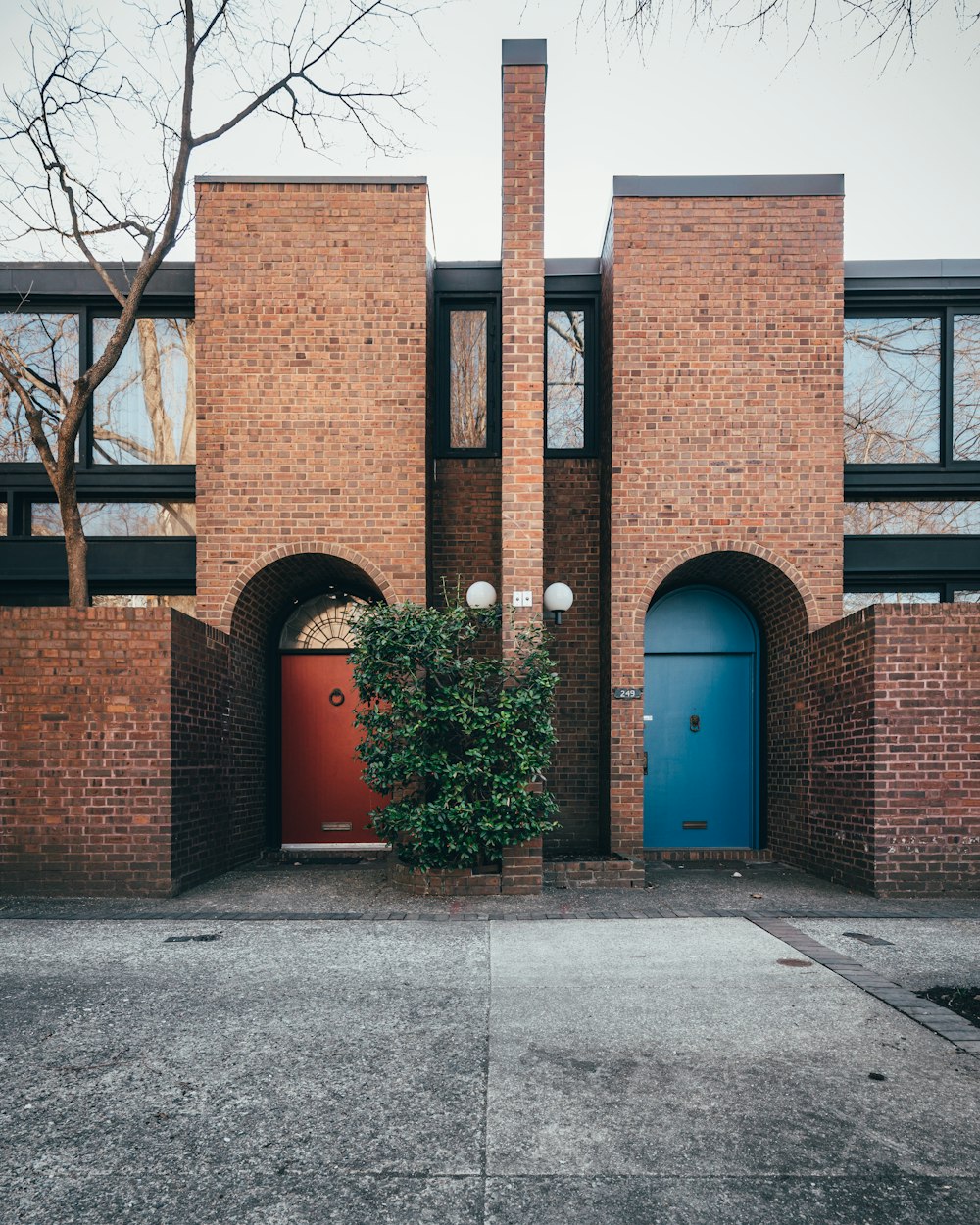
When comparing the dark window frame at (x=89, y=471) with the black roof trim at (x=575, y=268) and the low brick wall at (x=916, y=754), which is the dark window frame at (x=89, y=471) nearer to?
the black roof trim at (x=575, y=268)

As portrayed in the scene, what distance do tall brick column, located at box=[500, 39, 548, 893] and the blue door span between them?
2908 millimetres

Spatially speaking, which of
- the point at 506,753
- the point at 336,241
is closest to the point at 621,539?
the point at 506,753

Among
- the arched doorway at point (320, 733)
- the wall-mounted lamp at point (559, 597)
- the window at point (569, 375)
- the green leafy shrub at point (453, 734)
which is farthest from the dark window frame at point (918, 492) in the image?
the arched doorway at point (320, 733)

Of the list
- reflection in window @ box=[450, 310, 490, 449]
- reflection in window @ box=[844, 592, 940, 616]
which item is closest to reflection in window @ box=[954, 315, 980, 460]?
reflection in window @ box=[844, 592, 940, 616]

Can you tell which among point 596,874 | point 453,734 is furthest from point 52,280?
point 596,874

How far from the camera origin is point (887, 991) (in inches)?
194

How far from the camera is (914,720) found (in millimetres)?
7801

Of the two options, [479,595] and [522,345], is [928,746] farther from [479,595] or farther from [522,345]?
[522,345]

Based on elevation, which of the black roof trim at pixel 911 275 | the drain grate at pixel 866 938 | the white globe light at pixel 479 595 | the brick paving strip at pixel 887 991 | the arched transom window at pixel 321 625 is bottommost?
the drain grate at pixel 866 938

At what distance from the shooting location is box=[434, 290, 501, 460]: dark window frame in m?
10.2

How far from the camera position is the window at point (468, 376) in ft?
33.8

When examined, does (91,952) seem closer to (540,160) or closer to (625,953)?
(625,953)

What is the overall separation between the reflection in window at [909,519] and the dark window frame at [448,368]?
4446 mm

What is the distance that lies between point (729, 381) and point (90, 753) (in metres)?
7.79
